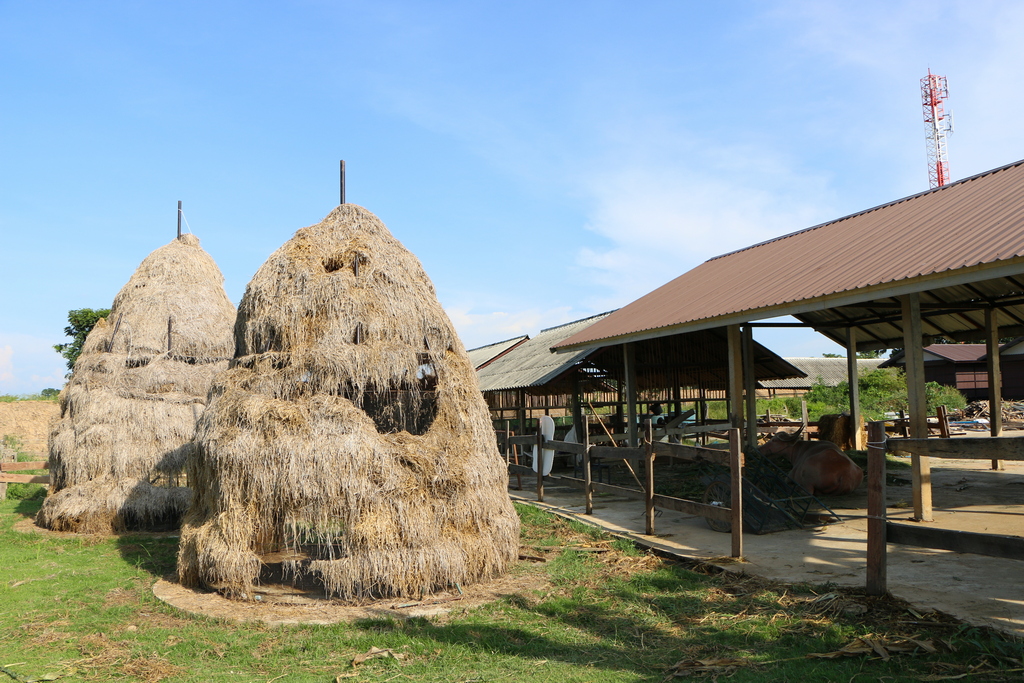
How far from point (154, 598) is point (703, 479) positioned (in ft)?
21.6

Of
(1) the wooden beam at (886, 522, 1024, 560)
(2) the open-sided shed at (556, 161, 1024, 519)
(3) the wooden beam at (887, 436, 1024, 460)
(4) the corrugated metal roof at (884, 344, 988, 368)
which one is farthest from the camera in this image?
(4) the corrugated metal roof at (884, 344, 988, 368)

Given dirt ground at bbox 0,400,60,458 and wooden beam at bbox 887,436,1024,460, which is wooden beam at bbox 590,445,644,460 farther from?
dirt ground at bbox 0,400,60,458

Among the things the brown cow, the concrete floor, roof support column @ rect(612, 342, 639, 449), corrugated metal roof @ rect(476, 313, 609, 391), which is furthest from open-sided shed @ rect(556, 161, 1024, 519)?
the brown cow

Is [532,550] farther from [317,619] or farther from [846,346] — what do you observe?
[846,346]

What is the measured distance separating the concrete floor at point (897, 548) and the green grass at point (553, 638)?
42 centimetres

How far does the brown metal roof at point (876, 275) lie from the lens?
310 inches

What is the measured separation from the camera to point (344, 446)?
686 cm

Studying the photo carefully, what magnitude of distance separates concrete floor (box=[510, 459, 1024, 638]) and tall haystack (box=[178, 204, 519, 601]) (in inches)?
97.2

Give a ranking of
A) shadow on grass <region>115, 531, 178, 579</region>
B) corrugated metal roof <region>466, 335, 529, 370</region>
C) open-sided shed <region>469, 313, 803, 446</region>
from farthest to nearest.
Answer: corrugated metal roof <region>466, 335, 529, 370</region>
open-sided shed <region>469, 313, 803, 446</region>
shadow on grass <region>115, 531, 178, 579</region>

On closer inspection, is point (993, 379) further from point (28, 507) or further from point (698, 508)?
point (28, 507)

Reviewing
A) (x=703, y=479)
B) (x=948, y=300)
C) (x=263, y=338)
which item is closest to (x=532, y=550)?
(x=703, y=479)

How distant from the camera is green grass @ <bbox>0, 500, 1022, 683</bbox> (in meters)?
4.57

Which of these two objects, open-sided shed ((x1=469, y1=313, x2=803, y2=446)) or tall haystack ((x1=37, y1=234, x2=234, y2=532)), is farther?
open-sided shed ((x1=469, y1=313, x2=803, y2=446))

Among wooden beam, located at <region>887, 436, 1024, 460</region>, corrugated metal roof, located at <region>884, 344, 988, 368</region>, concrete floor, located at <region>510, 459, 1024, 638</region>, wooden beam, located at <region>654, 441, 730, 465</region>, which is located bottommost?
concrete floor, located at <region>510, 459, 1024, 638</region>
